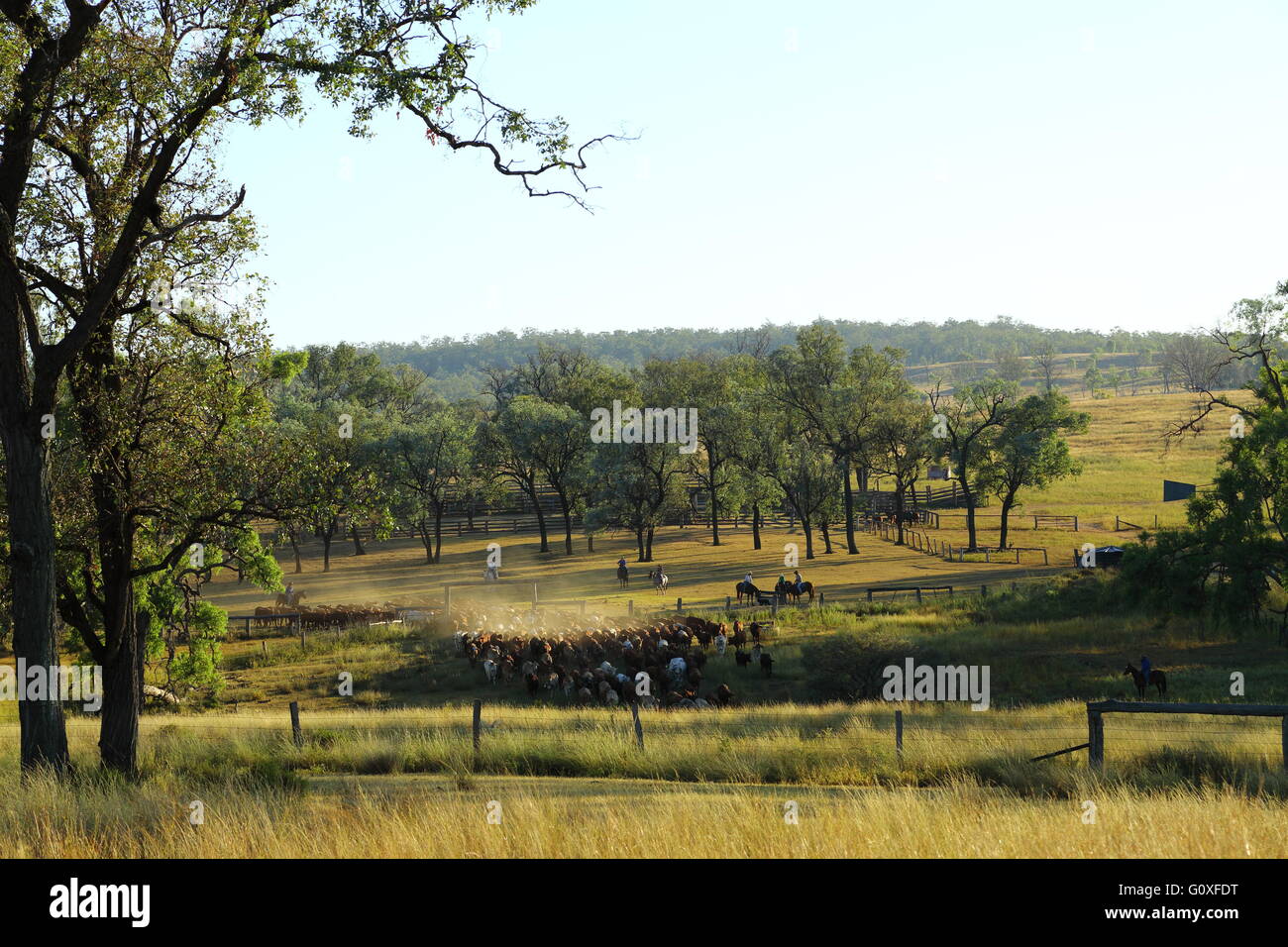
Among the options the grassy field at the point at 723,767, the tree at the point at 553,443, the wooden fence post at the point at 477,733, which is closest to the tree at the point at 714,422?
the tree at the point at 553,443

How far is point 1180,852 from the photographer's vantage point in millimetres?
7332

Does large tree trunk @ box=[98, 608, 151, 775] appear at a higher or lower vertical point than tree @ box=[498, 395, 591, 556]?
lower

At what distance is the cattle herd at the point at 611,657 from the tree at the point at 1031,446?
34752 mm

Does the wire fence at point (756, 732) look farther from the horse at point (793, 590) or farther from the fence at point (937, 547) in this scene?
the fence at point (937, 547)

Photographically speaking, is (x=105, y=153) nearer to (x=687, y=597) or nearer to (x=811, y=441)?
(x=687, y=597)

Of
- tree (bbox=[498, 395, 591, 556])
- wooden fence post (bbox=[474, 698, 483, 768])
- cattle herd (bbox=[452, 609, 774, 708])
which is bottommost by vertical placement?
cattle herd (bbox=[452, 609, 774, 708])

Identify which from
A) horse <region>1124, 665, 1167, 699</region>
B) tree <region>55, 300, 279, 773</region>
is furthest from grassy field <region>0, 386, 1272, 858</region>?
tree <region>55, 300, 279, 773</region>

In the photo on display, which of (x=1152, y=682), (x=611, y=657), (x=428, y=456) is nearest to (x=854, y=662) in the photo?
(x=1152, y=682)

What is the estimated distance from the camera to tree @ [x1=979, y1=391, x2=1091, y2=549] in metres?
65.6

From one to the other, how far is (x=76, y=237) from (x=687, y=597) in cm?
3969

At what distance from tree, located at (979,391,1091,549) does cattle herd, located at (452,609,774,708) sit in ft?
114

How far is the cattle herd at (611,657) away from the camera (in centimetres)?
2780

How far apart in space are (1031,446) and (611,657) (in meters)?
41.8

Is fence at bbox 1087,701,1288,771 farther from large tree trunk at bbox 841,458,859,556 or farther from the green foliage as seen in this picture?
large tree trunk at bbox 841,458,859,556
